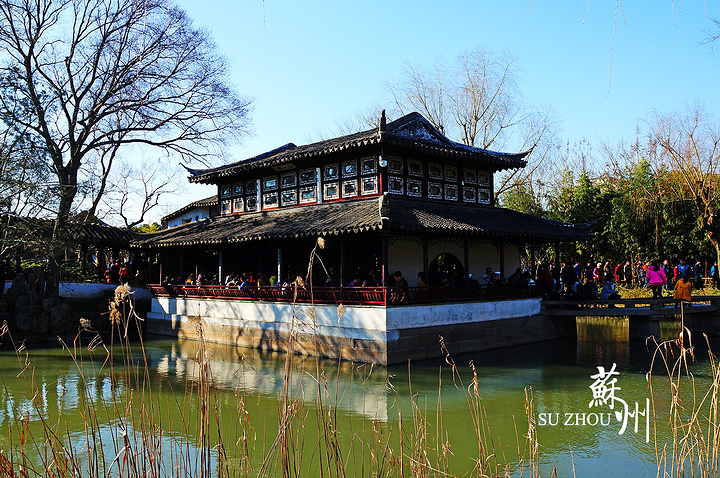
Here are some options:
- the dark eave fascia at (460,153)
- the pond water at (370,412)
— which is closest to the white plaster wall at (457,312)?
the pond water at (370,412)

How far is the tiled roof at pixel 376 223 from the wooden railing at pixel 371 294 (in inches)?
46.5

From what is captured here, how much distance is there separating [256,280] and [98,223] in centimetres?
839

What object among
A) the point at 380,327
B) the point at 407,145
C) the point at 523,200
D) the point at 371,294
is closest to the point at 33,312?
the point at 371,294

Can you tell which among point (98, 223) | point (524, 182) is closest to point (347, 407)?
point (98, 223)

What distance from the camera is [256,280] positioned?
599 inches

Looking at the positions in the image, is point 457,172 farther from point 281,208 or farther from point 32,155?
point 32,155

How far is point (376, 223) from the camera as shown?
34.9 ft

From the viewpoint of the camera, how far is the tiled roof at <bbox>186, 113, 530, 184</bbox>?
12695 mm

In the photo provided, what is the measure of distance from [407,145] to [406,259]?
2.58 meters

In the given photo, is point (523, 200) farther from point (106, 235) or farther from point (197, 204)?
point (106, 235)

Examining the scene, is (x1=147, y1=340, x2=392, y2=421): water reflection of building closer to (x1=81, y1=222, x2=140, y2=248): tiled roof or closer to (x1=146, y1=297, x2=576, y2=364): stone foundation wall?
(x1=146, y1=297, x2=576, y2=364): stone foundation wall

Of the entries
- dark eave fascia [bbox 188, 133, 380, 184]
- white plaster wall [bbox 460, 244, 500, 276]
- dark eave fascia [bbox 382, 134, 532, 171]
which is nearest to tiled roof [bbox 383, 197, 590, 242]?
white plaster wall [bbox 460, 244, 500, 276]

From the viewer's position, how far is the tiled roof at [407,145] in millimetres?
12695

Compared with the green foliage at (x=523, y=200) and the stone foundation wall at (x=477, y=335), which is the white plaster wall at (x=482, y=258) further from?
the green foliage at (x=523, y=200)
